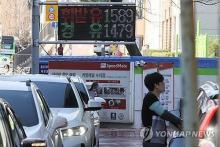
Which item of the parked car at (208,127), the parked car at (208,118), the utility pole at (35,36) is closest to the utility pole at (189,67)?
the parked car at (208,118)

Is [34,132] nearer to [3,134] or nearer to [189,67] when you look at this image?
[3,134]

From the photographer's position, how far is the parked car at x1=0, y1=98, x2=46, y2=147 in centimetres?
617

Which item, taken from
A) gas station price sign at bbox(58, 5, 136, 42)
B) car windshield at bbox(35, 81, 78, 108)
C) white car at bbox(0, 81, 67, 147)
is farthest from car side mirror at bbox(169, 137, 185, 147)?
gas station price sign at bbox(58, 5, 136, 42)

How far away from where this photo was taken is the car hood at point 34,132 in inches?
299

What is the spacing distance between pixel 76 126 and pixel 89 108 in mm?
652

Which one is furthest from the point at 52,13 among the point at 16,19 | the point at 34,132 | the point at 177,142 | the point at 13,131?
the point at 16,19

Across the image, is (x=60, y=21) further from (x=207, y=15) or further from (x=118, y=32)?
(x=207, y=15)

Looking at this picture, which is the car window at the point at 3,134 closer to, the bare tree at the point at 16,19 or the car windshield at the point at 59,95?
the car windshield at the point at 59,95

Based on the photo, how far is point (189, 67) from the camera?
320 centimetres

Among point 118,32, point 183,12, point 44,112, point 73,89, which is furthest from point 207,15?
point 183,12

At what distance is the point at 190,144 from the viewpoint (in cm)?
322

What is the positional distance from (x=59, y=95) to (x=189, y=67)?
29.0 ft

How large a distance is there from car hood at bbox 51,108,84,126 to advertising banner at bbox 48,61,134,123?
7992 millimetres

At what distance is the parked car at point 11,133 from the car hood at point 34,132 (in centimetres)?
56
